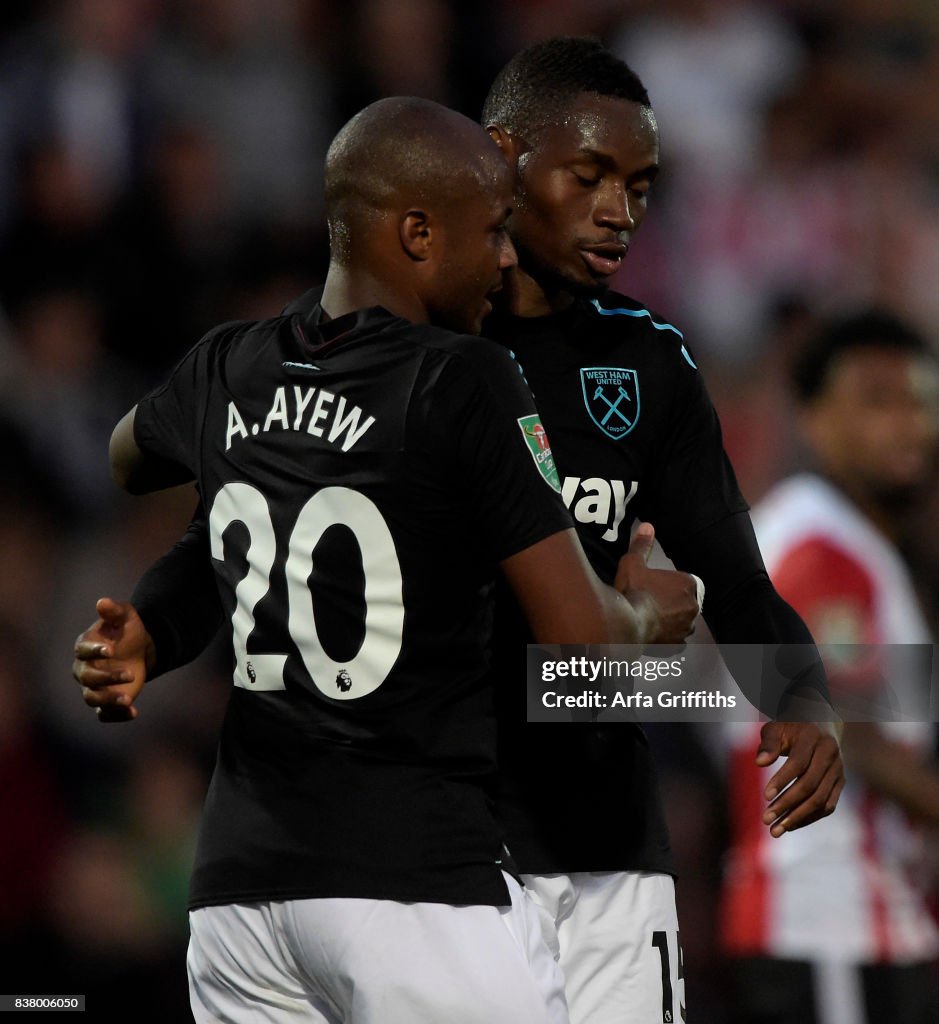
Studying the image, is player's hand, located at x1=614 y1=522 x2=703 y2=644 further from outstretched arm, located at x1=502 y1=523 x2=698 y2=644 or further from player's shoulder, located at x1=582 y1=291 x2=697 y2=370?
player's shoulder, located at x1=582 y1=291 x2=697 y2=370

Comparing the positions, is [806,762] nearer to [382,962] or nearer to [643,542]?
[643,542]

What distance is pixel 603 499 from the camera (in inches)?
109

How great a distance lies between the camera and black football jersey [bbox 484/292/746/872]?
2.74 metres

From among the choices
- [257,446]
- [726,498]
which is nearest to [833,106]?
[726,498]

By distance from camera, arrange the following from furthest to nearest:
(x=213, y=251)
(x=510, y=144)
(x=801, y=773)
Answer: (x=213, y=251), (x=510, y=144), (x=801, y=773)

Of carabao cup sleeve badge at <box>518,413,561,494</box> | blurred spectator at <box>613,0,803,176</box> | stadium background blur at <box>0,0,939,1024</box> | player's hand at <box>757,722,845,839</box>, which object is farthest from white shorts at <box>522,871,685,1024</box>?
blurred spectator at <box>613,0,803,176</box>

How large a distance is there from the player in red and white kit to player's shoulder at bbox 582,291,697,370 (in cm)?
133

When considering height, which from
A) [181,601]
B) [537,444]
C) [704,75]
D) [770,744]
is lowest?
[770,744]

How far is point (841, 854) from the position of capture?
407 centimetres

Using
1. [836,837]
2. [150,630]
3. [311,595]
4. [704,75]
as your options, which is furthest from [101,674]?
[704,75]

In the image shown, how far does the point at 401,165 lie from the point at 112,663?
0.85 metres

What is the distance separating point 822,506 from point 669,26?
358 cm

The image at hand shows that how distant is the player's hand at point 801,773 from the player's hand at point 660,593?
0.77 feet

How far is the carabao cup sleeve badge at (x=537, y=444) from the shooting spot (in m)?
2.27
